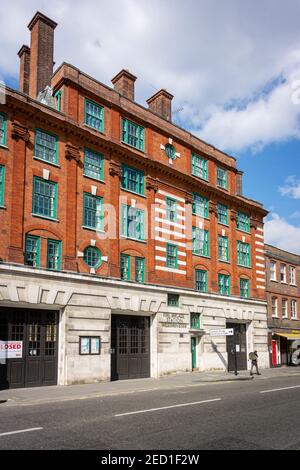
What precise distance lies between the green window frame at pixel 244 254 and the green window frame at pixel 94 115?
623 inches

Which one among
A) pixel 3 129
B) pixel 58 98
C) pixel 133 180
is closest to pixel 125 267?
pixel 133 180

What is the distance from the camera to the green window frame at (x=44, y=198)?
2306cm

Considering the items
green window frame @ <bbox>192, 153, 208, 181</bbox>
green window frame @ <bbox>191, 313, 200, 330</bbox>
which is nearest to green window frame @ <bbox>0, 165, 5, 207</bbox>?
Result: green window frame @ <bbox>191, 313, 200, 330</bbox>

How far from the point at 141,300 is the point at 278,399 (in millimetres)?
12887

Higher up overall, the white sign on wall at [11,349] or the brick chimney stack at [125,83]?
the brick chimney stack at [125,83]

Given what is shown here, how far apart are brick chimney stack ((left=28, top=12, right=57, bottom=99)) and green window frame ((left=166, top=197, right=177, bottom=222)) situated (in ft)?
34.9

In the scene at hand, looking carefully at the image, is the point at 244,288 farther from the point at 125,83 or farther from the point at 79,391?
the point at 79,391

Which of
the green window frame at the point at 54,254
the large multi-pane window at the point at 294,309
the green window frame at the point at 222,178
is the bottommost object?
the large multi-pane window at the point at 294,309

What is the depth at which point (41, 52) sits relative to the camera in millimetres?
27906

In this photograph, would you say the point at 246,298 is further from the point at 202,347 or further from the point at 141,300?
the point at 141,300

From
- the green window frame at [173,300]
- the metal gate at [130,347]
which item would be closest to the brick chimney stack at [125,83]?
the green window frame at [173,300]

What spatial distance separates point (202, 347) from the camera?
101 feet

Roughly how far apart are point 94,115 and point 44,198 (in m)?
6.46

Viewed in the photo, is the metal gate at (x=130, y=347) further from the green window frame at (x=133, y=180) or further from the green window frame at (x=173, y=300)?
the green window frame at (x=133, y=180)
